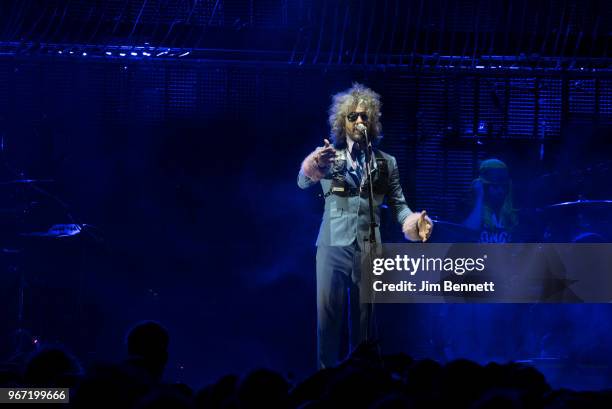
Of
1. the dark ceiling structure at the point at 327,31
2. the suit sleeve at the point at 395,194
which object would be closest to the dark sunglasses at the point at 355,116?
the suit sleeve at the point at 395,194

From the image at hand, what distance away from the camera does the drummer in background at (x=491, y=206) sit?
7.77m

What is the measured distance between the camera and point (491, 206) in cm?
787

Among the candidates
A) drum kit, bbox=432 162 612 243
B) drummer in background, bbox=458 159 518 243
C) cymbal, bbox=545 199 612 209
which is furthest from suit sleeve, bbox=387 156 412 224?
cymbal, bbox=545 199 612 209

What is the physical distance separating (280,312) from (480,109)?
2776 mm

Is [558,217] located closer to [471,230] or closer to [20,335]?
[471,230]

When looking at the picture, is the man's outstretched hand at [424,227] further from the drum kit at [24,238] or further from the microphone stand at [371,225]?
the drum kit at [24,238]

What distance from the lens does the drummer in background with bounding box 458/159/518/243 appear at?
25.5 feet

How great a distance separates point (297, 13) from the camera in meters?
7.80

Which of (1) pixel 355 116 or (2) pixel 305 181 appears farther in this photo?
(1) pixel 355 116

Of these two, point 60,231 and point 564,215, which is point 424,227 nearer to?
point 564,215

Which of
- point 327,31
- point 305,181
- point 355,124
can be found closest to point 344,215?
point 305,181

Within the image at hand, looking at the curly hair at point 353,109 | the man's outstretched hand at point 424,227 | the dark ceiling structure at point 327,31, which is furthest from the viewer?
the dark ceiling structure at point 327,31

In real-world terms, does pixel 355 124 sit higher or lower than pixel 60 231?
higher

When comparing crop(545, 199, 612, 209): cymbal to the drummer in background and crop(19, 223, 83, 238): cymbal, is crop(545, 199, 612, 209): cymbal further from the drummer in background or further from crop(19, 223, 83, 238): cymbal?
crop(19, 223, 83, 238): cymbal
